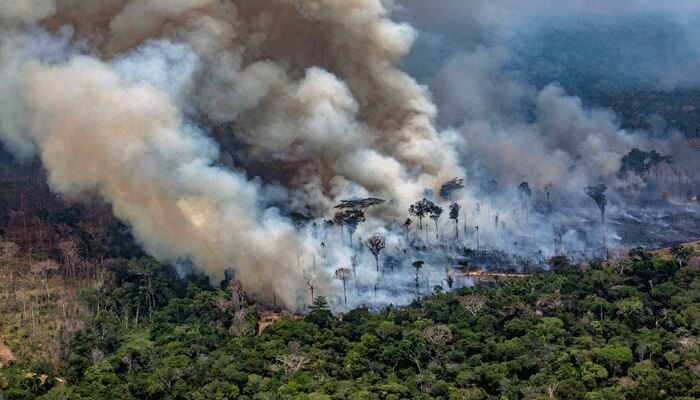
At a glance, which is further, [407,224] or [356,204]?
[356,204]

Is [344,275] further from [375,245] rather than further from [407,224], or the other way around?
[407,224]

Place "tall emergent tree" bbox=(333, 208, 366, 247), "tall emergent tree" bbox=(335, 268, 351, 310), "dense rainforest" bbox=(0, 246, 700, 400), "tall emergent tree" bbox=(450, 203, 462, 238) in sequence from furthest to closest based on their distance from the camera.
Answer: "tall emergent tree" bbox=(450, 203, 462, 238) → "tall emergent tree" bbox=(333, 208, 366, 247) → "tall emergent tree" bbox=(335, 268, 351, 310) → "dense rainforest" bbox=(0, 246, 700, 400)

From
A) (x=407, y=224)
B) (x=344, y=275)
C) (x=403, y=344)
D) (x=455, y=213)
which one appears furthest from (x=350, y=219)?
(x=403, y=344)

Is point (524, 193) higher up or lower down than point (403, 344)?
higher up

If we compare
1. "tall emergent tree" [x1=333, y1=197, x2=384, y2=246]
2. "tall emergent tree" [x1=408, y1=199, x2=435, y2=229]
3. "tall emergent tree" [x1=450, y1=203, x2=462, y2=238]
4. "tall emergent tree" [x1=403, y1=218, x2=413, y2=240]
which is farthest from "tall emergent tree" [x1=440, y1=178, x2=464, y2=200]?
"tall emergent tree" [x1=333, y1=197, x2=384, y2=246]

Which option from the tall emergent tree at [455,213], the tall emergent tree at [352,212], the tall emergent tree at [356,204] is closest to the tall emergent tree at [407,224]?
the tall emergent tree at [352,212]

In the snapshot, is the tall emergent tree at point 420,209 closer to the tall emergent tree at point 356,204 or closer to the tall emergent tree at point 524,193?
the tall emergent tree at point 356,204

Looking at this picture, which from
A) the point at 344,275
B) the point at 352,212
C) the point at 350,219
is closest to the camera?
the point at 344,275

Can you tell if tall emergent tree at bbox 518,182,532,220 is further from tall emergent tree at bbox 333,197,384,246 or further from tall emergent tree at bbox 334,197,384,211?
tall emergent tree at bbox 334,197,384,211
